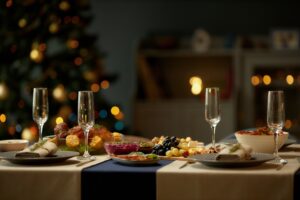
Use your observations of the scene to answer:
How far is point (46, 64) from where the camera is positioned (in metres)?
5.14

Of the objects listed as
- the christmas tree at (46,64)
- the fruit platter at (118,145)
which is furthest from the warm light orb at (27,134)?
the fruit platter at (118,145)

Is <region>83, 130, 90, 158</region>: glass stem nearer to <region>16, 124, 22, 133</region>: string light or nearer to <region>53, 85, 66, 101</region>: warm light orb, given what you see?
<region>16, 124, 22, 133</region>: string light

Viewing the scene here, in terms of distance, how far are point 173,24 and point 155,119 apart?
1106mm

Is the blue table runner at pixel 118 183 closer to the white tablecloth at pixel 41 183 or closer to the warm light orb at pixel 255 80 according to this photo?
the white tablecloth at pixel 41 183

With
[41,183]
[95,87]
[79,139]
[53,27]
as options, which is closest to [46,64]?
[53,27]

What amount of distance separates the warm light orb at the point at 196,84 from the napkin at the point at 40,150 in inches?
182

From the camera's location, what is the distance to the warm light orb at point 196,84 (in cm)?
696

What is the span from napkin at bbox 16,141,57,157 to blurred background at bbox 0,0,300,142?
2901mm

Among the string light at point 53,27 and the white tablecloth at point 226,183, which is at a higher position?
the string light at point 53,27

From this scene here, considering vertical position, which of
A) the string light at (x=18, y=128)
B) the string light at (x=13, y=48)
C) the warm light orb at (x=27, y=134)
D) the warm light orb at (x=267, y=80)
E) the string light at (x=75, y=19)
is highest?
the string light at (x=75, y=19)

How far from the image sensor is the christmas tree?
486cm

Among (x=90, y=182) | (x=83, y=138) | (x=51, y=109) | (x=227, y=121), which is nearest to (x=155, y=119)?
(x=227, y=121)

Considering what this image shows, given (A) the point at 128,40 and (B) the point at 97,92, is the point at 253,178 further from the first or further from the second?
(A) the point at 128,40

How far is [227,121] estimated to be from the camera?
6477 mm
